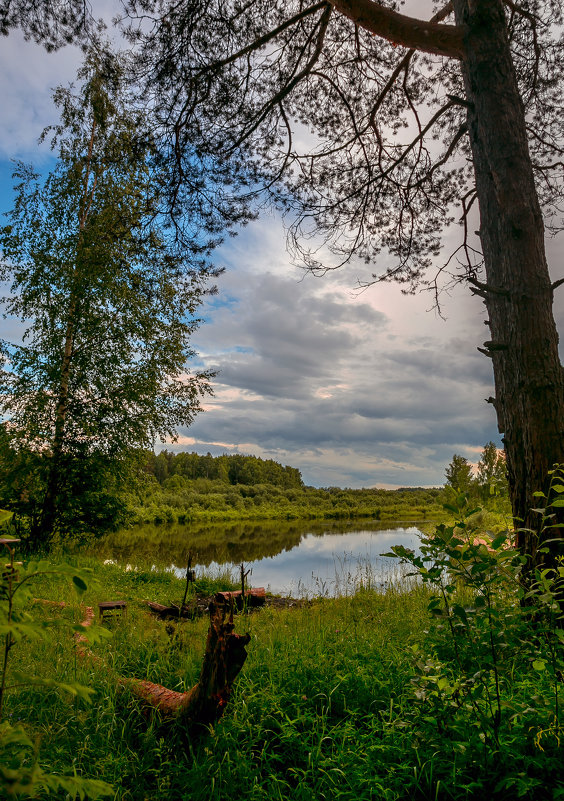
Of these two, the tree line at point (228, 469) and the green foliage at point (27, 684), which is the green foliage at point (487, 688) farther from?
the tree line at point (228, 469)

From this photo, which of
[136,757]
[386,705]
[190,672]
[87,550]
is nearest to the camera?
[136,757]

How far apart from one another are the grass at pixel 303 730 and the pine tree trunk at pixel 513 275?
4.98ft

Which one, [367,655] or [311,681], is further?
[367,655]

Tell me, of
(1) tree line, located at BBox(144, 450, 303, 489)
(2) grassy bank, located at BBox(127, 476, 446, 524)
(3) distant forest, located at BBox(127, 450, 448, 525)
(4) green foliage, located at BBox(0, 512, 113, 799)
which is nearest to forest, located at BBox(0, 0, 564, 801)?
(4) green foliage, located at BBox(0, 512, 113, 799)

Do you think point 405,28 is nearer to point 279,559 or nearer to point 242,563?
point 242,563

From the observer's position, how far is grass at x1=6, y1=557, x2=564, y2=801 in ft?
6.11

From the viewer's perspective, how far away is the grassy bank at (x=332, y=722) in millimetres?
1861

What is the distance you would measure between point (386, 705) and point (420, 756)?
0.58 metres

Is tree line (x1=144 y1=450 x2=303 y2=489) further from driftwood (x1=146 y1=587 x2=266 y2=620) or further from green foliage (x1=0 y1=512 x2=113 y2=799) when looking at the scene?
green foliage (x1=0 y1=512 x2=113 y2=799)

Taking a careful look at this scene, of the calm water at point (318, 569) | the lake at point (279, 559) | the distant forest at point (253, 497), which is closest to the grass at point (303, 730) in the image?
the calm water at point (318, 569)

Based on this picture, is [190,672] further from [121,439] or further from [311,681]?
[121,439]

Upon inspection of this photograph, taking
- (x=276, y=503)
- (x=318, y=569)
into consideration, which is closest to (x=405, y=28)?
(x=318, y=569)

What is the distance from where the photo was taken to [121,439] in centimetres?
985

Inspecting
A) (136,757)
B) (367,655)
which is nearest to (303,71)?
(367,655)
